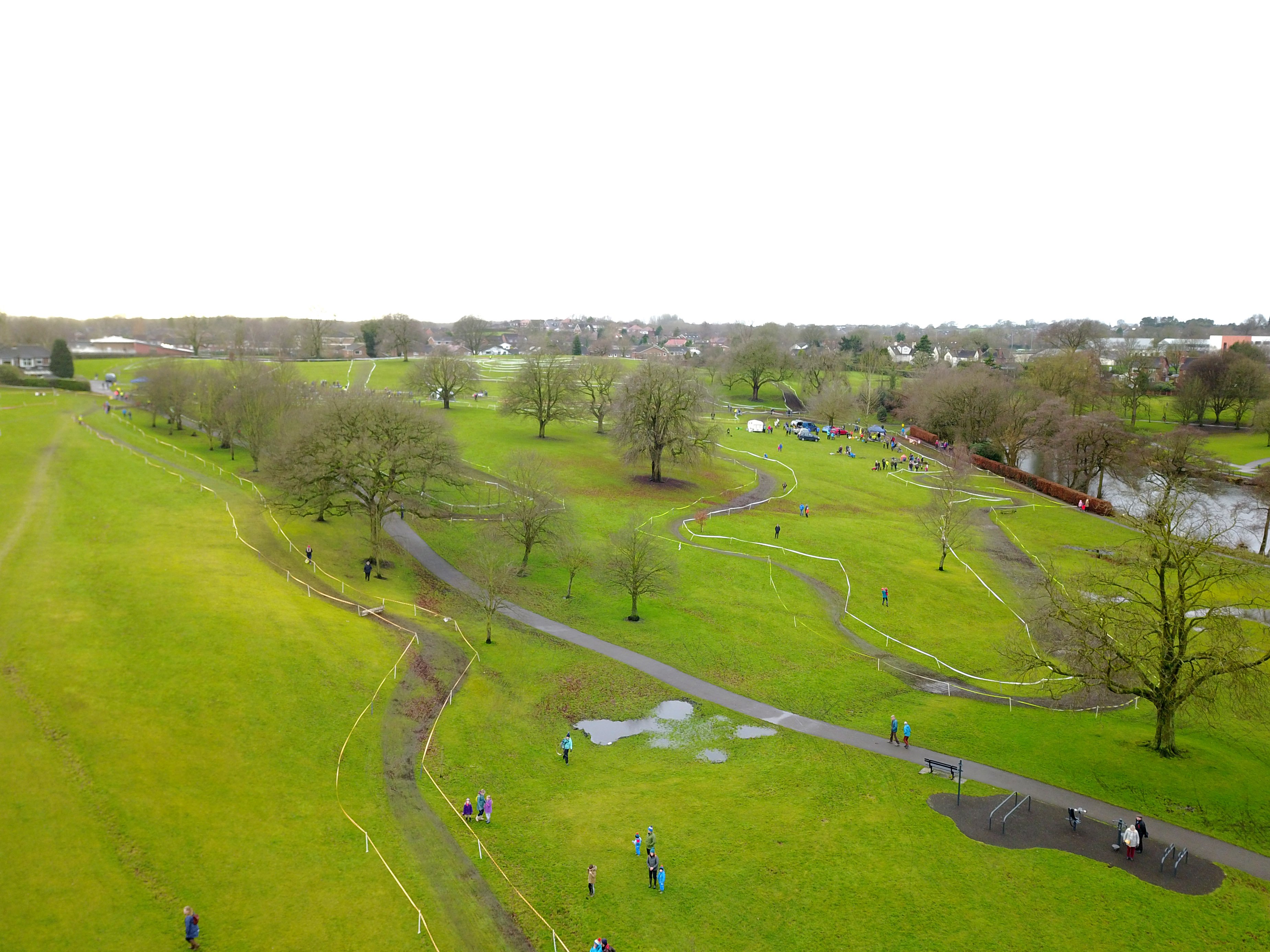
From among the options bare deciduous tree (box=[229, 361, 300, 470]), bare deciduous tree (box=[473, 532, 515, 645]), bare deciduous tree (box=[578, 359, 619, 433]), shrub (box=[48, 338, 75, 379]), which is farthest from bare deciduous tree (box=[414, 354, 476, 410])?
shrub (box=[48, 338, 75, 379])

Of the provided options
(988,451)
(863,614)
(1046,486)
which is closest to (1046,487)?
(1046,486)

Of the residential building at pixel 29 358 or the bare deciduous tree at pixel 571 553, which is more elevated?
the residential building at pixel 29 358

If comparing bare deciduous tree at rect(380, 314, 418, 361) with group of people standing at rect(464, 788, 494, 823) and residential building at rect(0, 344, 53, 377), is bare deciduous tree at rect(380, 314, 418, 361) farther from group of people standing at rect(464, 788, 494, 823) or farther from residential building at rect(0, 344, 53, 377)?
group of people standing at rect(464, 788, 494, 823)

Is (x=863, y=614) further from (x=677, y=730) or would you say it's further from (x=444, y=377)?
(x=444, y=377)

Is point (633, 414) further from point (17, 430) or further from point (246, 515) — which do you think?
point (17, 430)

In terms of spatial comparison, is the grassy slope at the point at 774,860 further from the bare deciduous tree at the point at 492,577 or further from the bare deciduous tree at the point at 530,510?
the bare deciduous tree at the point at 530,510

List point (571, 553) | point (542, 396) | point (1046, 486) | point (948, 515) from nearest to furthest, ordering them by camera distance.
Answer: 1. point (571, 553)
2. point (948, 515)
3. point (1046, 486)
4. point (542, 396)

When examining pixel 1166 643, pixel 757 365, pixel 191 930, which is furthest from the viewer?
pixel 757 365

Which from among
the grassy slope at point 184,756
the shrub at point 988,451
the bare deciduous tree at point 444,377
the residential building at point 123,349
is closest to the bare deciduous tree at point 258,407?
the bare deciduous tree at point 444,377

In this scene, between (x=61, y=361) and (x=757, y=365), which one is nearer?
(x=61, y=361)
